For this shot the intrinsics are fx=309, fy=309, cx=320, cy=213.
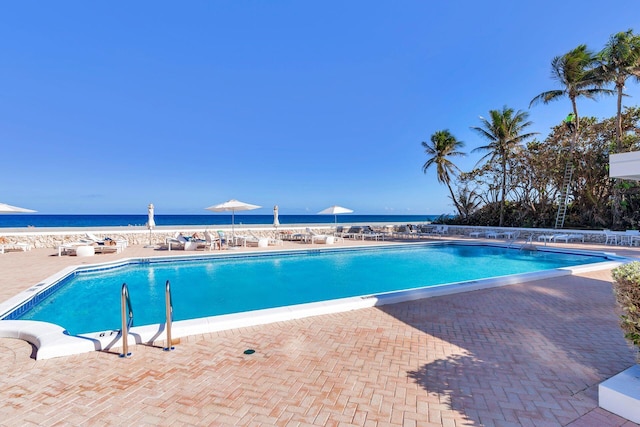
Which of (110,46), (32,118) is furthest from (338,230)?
(32,118)

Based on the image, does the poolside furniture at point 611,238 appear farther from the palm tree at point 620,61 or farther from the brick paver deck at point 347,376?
the brick paver deck at point 347,376

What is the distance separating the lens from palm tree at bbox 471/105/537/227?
19.3m

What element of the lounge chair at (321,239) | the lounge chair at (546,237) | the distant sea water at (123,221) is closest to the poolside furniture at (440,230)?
the lounge chair at (546,237)

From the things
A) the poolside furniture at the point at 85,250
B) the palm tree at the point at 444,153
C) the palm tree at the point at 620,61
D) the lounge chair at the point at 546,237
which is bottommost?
the poolside furniture at the point at 85,250

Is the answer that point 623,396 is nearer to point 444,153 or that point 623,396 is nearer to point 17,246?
point 17,246

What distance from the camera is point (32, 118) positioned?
21.8 m

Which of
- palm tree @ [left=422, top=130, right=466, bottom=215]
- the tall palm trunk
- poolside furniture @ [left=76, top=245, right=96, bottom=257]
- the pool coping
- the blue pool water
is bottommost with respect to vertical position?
the blue pool water

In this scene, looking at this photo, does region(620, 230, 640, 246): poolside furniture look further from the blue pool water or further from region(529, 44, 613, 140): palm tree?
region(529, 44, 613, 140): palm tree

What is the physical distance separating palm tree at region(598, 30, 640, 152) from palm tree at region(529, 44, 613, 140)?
22.8 inches

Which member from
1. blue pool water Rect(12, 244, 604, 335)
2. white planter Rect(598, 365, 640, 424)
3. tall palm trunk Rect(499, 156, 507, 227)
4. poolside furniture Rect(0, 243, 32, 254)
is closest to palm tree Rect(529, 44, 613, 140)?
tall palm trunk Rect(499, 156, 507, 227)

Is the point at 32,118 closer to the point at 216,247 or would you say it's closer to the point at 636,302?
the point at 216,247

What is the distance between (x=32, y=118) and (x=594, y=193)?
117 ft

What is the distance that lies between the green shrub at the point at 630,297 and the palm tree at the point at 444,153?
2120 cm

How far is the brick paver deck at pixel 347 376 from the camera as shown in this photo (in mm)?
2252
